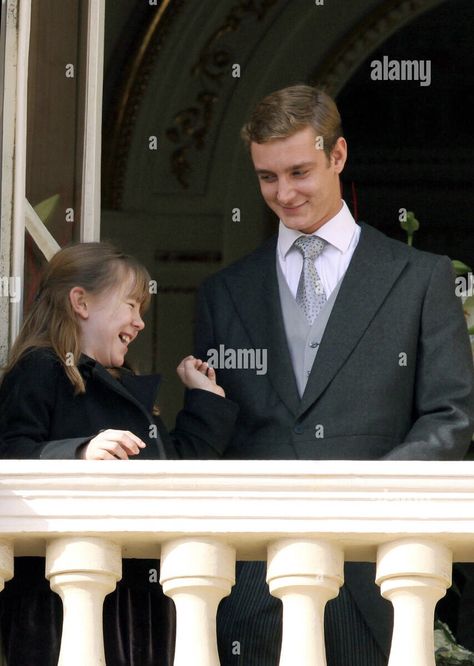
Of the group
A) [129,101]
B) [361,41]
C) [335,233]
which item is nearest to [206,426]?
[335,233]

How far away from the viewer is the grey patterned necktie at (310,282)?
3.83m

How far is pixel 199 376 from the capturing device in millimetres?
3734

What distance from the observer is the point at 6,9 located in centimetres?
370

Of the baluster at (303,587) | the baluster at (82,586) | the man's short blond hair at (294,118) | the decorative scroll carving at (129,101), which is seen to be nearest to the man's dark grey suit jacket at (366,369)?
the man's short blond hair at (294,118)

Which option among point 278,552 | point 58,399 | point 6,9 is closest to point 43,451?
point 58,399

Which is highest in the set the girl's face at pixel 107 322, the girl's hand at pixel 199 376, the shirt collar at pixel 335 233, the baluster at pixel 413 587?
the shirt collar at pixel 335 233

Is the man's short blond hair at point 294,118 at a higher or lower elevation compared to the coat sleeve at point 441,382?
higher

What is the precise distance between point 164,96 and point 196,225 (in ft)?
1.32

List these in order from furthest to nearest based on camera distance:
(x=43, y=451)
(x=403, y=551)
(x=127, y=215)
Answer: (x=127, y=215), (x=43, y=451), (x=403, y=551)

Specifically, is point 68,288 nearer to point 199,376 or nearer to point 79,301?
point 79,301

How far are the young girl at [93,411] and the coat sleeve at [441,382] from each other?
35cm

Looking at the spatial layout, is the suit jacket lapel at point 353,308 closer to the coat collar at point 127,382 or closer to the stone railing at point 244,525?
the coat collar at point 127,382

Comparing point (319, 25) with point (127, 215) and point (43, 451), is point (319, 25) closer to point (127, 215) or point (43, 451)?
point (127, 215)

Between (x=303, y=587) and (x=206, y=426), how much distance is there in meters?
0.67
